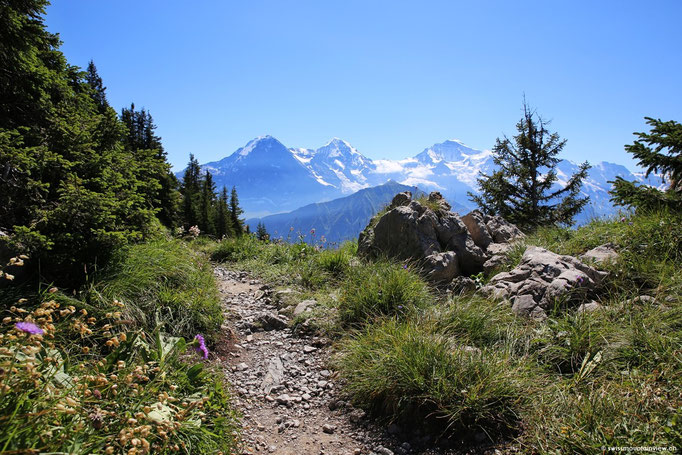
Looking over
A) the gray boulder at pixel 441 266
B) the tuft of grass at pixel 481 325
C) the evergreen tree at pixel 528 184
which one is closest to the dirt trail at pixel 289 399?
the tuft of grass at pixel 481 325

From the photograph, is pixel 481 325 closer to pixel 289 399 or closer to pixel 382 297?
pixel 382 297

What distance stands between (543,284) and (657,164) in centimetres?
424

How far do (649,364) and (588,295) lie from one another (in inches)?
81.2

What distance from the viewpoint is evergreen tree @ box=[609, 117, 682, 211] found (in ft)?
21.1

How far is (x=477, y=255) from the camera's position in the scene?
7.45 metres

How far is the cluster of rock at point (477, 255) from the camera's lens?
5.14 m

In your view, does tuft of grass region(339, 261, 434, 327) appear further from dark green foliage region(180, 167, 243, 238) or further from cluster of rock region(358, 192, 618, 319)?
dark green foliage region(180, 167, 243, 238)

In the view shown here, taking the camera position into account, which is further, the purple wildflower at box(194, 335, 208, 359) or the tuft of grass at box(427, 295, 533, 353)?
the tuft of grass at box(427, 295, 533, 353)

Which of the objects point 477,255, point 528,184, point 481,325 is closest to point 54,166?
point 481,325

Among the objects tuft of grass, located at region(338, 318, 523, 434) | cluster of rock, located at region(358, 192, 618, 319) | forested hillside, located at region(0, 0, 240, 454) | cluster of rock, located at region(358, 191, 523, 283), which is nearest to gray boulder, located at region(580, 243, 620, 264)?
cluster of rock, located at region(358, 192, 618, 319)

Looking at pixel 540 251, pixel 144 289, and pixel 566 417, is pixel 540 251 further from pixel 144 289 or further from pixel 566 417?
pixel 144 289

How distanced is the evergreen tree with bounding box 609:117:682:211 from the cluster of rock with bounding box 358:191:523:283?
269 cm

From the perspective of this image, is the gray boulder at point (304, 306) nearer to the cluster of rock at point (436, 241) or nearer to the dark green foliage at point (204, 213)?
the cluster of rock at point (436, 241)

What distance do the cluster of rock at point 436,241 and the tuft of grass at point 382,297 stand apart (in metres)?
1.16
